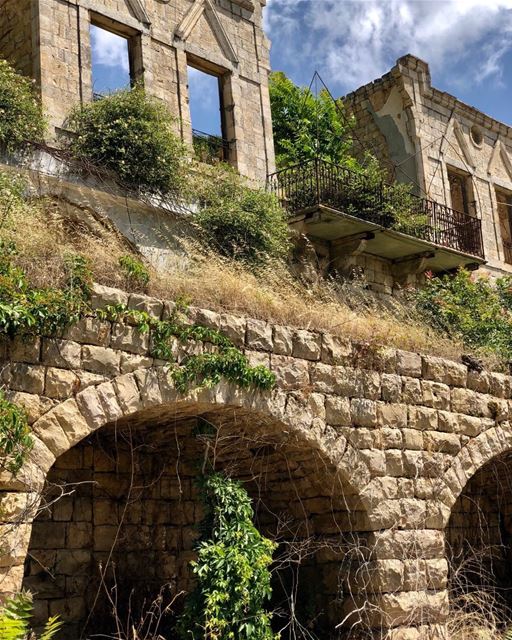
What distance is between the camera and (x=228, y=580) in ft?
22.4

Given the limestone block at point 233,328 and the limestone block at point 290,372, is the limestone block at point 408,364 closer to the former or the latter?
the limestone block at point 290,372

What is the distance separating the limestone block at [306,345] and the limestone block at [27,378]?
266cm

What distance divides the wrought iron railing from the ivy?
742cm

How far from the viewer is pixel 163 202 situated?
42.0 ft

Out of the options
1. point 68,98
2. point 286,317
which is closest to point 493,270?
point 68,98

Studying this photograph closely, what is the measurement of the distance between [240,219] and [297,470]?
5626mm

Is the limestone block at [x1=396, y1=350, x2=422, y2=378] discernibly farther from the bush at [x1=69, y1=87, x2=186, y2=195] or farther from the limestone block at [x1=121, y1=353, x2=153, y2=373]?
the bush at [x1=69, y1=87, x2=186, y2=195]

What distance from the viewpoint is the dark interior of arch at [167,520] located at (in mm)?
7977

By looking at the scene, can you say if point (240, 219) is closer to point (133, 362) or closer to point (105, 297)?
point (105, 297)

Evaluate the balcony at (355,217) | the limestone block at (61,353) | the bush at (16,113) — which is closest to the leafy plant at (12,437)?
the limestone block at (61,353)

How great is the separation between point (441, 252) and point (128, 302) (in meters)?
10.7

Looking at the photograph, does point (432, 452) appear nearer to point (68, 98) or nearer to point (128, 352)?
point (128, 352)

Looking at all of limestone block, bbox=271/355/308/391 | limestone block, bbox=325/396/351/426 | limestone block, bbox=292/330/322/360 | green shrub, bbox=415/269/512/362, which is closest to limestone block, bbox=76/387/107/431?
limestone block, bbox=271/355/308/391

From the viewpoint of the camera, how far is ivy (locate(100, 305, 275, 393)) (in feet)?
22.4
